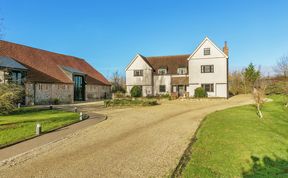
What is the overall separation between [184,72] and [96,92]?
16.5 m

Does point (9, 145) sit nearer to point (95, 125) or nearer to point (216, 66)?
point (95, 125)

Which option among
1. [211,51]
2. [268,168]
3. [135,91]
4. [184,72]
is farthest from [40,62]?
[268,168]

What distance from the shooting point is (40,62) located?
115 feet

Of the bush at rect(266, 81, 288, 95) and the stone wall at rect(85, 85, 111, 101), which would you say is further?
the stone wall at rect(85, 85, 111, 101)

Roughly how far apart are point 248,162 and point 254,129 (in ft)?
17.9

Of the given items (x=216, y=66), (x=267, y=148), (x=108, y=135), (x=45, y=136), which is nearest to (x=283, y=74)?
(x=216, y=66)

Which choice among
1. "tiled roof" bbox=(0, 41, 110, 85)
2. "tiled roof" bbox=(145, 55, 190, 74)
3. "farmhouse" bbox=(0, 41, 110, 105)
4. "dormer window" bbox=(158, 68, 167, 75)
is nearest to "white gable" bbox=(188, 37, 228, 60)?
"tiled roof" bbox=(145, 55, 190, 74)

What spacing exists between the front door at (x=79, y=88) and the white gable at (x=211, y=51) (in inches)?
752

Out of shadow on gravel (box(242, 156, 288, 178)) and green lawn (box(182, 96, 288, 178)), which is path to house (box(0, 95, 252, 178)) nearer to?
green lawn (box(182, 96, 288, 178))

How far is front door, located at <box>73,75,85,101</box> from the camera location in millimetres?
37938

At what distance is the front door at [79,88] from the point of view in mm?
37938

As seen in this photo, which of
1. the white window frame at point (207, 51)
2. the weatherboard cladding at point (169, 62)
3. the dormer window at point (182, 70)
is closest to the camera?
the white window frame at point (207, 51)

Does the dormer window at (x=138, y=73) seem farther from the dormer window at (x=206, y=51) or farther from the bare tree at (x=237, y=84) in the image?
the bare tree at (x=237, y=84)

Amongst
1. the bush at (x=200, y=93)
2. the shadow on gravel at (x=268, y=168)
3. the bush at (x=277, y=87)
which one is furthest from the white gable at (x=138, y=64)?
the shadow on gravel at (x=268, y=168)
